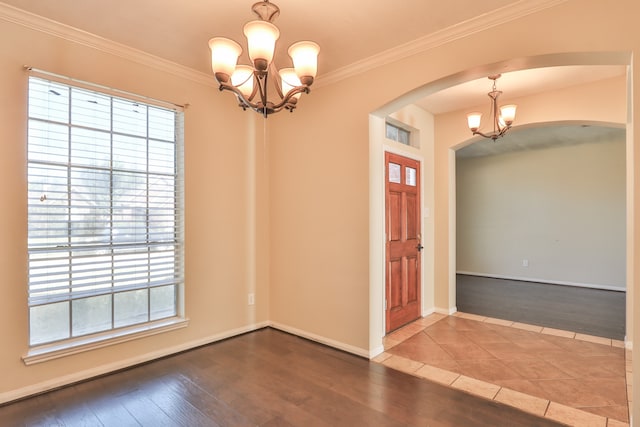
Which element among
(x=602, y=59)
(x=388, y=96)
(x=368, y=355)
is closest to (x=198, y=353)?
(x=368, y=355)

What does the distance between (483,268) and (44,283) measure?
310 inches

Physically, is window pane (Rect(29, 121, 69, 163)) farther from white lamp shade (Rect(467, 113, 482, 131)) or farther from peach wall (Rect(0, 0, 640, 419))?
white lamp shade (Rect(467, 113, 482, 131))

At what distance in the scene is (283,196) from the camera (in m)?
3.94

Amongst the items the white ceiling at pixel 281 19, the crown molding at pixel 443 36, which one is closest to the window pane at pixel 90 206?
the white ceiling at pixel 281 19

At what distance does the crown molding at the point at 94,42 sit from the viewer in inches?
94.7

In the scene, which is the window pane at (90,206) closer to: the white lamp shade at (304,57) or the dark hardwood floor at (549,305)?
the white lamp shade at (304,57)

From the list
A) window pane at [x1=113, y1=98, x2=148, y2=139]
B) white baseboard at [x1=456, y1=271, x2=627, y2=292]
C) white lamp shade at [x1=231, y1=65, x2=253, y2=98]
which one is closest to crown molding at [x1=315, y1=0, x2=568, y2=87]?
white lamp shade at [x1=231, y1=65, x2=253, y2=98]

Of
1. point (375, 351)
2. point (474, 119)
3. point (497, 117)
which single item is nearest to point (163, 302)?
point (375, 351)

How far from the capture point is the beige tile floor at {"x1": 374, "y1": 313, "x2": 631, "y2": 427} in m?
2.37

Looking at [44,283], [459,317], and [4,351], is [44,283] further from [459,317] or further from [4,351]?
[459,317]

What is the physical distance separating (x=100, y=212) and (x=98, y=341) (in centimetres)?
108

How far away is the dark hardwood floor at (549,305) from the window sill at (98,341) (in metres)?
3.94

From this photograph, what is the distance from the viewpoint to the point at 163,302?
327cm

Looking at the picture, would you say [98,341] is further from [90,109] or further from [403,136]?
[403,136]
